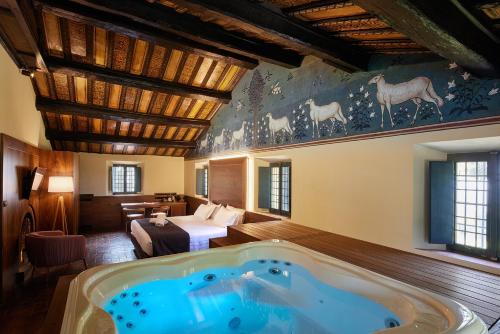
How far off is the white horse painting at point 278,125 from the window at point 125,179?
562 cm

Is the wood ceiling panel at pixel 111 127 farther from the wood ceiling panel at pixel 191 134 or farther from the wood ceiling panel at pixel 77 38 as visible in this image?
the wood ceiling panel at pixel 77 38

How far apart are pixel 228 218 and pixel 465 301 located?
4.06 m

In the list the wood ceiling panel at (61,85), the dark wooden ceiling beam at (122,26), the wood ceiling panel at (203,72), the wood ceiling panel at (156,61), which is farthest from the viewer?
the wood ceiling panel at (203,72)

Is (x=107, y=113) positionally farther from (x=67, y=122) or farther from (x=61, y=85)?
(x=67, y=122)

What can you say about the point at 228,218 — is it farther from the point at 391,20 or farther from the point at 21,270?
the point at 391,20

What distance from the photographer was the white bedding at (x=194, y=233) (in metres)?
4.61

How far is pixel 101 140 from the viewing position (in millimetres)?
6965

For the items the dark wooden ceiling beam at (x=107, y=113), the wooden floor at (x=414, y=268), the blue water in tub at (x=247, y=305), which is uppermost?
the dark wooden ceiling beam at (x=107, y=113)

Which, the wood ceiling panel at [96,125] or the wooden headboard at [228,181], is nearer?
the wooden headboard at [228,181]

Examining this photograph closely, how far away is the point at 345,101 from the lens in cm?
349

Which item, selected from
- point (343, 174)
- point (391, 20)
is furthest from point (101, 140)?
point (391, 20)

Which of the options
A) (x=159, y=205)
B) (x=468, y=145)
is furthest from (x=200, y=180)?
(x=468, y=145)

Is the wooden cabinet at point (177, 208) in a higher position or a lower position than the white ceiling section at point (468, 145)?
lower

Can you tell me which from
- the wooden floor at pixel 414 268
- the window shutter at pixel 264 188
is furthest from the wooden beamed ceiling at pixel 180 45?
the window shutter at pixel 264 188
